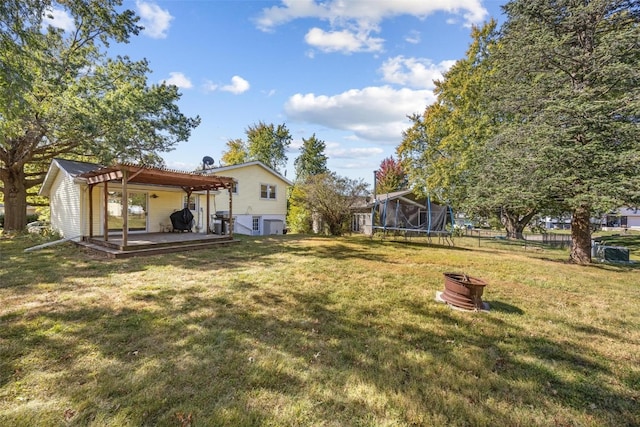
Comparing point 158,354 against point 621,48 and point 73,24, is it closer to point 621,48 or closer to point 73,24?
point 621,48

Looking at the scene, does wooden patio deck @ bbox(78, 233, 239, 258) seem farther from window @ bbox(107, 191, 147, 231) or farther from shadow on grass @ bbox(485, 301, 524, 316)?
shadow on grass @ bbox(485, 301, 524, 316)

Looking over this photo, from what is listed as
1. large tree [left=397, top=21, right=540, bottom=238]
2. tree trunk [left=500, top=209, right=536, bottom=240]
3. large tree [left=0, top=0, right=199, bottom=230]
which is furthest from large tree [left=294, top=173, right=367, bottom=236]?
tree trunk [left=500, top=209, right=536, bottom=240]

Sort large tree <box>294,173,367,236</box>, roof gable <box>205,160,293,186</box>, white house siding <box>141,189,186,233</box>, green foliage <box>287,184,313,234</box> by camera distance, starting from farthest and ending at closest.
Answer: green foliage <box>287,184,313,234</box> → roof gable <box>205,160,293,186</box> → large tree <box>294,173,367,236</box> → white house siding <box>141,189,186,233</box>

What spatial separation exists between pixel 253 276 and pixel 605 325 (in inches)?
247

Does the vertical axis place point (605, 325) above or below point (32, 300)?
below

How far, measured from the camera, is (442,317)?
14.8ft

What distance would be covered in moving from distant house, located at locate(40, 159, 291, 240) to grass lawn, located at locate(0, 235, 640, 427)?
435 centimetres

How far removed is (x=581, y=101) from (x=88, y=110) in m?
16.9

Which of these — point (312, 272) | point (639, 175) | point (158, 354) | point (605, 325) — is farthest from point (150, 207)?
point (639, 175)

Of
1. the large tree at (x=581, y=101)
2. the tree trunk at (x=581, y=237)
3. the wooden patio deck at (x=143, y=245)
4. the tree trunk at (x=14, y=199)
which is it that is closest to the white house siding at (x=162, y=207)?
the wooden patio deck at (x=143, y=245)

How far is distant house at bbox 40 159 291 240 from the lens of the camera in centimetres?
1029

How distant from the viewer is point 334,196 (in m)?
16.0

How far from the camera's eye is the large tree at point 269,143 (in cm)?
3347

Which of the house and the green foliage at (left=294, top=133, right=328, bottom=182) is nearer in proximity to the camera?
the house
